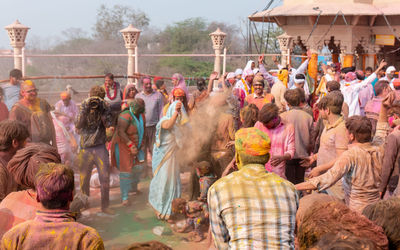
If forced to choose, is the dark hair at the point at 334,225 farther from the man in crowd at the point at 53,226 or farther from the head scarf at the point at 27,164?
the head scarf at the point at 27,164

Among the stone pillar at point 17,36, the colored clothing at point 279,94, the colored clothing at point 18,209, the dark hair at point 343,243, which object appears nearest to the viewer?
the dark hair at point 343,243

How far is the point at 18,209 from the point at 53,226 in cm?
68

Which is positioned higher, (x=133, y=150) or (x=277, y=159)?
(x=277, y=159)

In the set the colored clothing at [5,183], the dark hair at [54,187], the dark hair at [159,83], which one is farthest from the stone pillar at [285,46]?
the dark hair at [54,187]

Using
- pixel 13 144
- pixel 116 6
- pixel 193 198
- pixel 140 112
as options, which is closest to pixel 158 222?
pixel 193 198

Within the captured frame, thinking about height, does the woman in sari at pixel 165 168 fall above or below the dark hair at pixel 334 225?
below

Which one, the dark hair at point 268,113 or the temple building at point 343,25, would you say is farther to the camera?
the temple building at point 343,25

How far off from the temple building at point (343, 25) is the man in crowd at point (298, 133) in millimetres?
10521

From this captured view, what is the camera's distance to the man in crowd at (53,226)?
95.1 inches

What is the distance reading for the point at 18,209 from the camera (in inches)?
119

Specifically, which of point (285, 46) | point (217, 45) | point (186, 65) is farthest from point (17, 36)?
point (186, 65)

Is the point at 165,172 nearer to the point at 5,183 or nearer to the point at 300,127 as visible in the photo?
the point at 300,127

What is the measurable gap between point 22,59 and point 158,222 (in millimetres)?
6375

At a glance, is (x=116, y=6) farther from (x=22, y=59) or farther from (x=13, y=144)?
(x=13, y=144)
